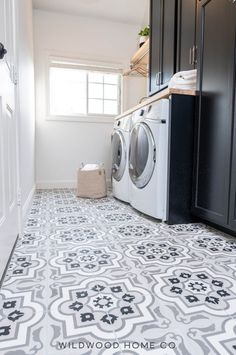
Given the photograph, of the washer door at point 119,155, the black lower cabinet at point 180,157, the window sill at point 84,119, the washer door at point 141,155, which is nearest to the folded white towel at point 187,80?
the black lower cabinet at point 180,157

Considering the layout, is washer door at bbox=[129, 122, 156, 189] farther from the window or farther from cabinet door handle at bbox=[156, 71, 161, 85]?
the window

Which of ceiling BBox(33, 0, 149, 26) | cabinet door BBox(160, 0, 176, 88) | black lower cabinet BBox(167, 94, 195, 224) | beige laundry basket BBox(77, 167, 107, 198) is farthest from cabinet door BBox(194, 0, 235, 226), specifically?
ceiling BBox(33, 0, 149, 26)

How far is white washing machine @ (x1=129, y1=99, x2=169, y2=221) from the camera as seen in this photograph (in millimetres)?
1843

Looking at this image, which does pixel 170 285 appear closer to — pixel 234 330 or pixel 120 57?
pixel 234 330

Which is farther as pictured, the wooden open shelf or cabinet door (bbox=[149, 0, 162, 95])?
the wooden open shelf

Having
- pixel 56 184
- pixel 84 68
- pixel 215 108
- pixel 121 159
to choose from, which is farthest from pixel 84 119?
pixel 215 108

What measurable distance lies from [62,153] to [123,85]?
4.49ft

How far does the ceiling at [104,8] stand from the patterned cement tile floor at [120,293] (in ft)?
9.99

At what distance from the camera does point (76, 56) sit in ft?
11.9

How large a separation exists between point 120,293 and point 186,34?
2001 millimetres

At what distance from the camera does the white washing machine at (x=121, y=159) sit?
8.38 ft

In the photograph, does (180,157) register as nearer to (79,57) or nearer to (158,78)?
(158,78)

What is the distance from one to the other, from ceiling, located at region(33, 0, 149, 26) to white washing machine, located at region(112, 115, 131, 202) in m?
1.71

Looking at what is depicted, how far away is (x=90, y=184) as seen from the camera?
9.57ft
